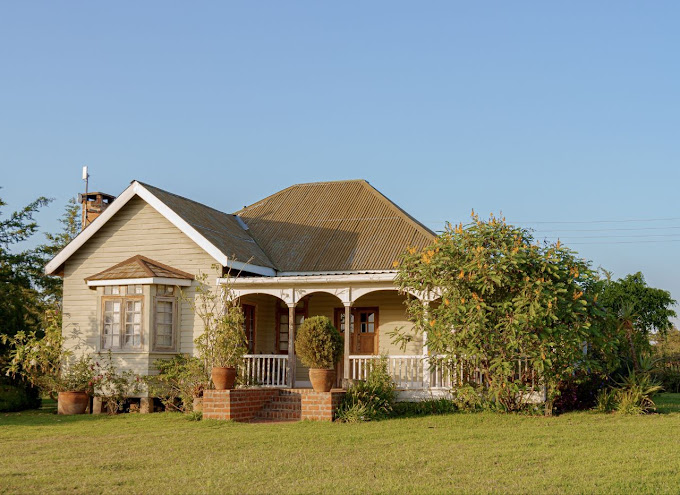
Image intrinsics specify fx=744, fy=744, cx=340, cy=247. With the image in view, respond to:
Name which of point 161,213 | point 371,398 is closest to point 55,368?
point 161,213

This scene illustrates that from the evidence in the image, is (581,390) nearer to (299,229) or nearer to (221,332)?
(221,332)

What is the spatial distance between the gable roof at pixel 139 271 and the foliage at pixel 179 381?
6.63ft

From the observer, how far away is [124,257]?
1917 cm

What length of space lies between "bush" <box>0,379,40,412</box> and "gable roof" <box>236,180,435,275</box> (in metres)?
7.27

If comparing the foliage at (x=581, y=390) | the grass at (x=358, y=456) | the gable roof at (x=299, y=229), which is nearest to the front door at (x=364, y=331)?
the gable roof at (x=299, y=229)

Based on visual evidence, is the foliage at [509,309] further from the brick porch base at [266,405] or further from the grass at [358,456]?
the brick porch base at [266,405]

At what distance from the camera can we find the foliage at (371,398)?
14625 mm

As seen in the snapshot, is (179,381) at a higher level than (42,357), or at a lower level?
lower

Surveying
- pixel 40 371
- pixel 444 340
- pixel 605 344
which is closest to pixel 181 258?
pixel 40 371

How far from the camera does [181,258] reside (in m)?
18.8

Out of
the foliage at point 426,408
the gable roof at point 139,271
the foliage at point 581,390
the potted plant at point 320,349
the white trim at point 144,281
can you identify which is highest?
the gable roof at point 139,271

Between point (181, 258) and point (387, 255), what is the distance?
5308mm

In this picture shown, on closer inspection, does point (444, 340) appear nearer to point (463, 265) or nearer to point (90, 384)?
point (463, 265)

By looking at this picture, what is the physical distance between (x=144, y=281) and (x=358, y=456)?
927cm
